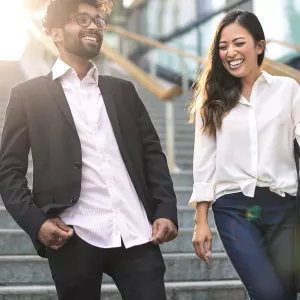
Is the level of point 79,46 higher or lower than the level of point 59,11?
lower

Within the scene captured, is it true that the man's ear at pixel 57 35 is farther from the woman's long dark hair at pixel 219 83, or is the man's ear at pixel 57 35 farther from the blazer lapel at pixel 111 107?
the woman's long dark hair at pixel 219 83

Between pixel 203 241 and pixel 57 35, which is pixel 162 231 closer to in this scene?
pixel 203 241

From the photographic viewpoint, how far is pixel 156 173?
235cm

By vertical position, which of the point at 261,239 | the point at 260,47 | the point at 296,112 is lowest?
the point at 261,239

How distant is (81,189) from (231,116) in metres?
0.61

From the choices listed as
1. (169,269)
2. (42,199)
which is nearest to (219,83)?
(42,199)

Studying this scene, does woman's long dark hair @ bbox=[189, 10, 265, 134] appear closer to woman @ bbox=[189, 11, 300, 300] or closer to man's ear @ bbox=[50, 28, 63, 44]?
woman @ bbox=[189, 11, 300, 300]

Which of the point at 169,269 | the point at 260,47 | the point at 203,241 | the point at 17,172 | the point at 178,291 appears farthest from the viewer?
the point at 169,269

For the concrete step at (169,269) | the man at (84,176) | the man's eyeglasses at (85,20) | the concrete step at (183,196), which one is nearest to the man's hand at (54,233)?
the man at (84,176)

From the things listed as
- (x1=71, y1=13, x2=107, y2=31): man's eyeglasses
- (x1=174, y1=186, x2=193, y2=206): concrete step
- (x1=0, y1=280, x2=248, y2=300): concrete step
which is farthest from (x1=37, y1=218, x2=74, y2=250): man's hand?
(x1=174, y1=186, x2=193, y2=206): concrete step

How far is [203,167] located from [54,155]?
0.56 metres

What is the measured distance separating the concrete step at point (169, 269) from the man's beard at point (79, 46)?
1621 mm

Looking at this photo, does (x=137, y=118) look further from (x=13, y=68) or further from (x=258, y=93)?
(x=13, y=68)

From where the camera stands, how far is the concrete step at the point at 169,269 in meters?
3.60
